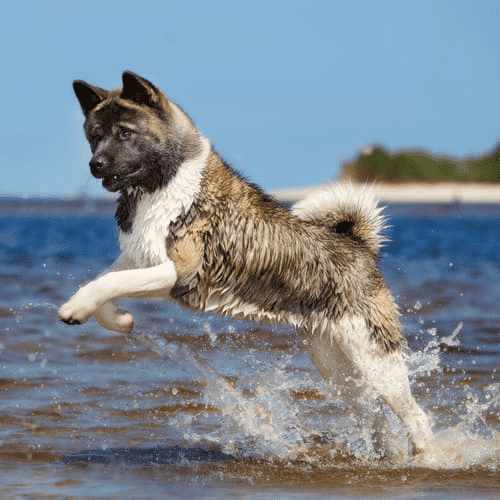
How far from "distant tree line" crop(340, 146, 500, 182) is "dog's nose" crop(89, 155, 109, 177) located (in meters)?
70.6

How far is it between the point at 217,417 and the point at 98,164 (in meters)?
2.32

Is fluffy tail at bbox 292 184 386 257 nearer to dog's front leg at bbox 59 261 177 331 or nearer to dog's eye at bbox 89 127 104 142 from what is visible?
dog's front leg at bbox 59 261 177 331

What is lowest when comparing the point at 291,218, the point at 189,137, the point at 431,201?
the point at 431,201

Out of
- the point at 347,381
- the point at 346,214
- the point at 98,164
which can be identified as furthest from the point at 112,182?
the point at 347,381

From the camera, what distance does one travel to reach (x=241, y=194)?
5039 millimetres

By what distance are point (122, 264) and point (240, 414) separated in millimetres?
1487

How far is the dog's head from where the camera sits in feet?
15.5

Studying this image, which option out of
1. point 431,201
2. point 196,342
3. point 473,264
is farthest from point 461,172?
point 196,342

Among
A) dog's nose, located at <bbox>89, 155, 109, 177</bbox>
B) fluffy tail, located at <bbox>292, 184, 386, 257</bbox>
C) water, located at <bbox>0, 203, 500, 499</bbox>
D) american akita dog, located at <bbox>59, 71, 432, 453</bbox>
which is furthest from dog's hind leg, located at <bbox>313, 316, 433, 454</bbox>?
dog's nose, located at <bbox>89, 155, 109, 177</bbox>

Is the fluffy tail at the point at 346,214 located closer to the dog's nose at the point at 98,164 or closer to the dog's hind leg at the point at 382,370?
the dog's hind leg at the point at 382,370

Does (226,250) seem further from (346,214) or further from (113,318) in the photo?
(346,214)

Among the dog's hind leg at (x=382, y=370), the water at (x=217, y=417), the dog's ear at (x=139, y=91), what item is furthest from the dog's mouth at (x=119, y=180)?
the dog's hind leg at (x=382, y=370)

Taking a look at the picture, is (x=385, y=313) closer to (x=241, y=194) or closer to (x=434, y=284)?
(x=241, y=194)

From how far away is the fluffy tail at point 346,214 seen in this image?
213 inches
